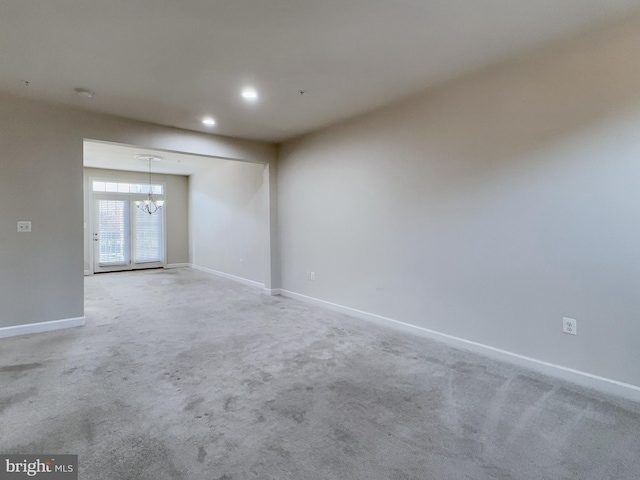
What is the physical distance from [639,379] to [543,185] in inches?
59.7

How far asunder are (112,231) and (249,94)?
686 centimetres

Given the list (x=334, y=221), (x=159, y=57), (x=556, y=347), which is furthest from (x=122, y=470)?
(x=334, y=221)

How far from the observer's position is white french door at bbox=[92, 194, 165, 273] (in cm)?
837

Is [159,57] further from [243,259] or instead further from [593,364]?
[243,259]

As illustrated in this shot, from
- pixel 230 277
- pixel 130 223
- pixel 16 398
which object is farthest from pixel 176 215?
pixel 16 398

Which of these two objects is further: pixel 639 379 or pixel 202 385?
pixel 202 385

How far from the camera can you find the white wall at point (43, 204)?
364 cm

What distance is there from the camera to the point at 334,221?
4.73m

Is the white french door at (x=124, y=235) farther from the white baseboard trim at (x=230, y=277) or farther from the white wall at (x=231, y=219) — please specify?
the white baseboard trim at (x=230, y=277)

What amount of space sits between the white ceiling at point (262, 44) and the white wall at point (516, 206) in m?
0.31

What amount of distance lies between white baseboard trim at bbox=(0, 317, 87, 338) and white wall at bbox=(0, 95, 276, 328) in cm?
5

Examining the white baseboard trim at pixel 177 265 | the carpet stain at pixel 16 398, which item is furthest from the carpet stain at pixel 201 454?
the white baseboard trim at pixel 177 265

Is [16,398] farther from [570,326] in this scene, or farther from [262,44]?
[570,326]

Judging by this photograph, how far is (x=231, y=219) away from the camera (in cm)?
745
